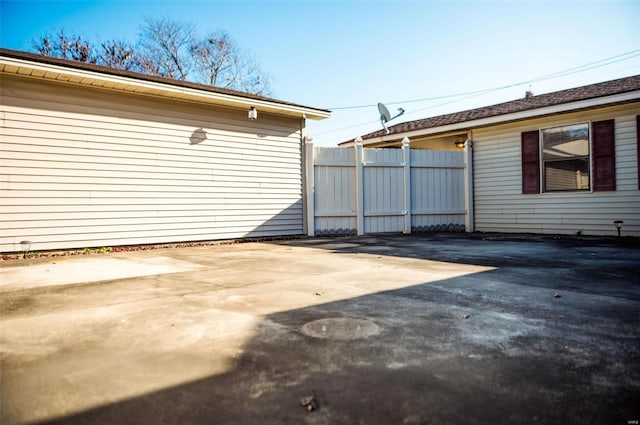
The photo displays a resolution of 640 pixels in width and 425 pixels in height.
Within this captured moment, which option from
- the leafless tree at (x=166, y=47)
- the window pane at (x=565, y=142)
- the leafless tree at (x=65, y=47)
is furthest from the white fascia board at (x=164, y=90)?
the leafless tree at (x=166, y=47)

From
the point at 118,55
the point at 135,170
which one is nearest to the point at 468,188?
the point at 135,170

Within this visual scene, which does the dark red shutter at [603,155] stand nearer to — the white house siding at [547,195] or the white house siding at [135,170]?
the white house siding at [547,195]

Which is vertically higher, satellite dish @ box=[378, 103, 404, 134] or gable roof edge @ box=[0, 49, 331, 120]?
satellite dish @ box=[378, 103, 404, 134]

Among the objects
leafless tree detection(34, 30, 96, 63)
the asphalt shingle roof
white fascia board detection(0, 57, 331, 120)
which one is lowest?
white fascia board detection(0, 57, 331, 120)

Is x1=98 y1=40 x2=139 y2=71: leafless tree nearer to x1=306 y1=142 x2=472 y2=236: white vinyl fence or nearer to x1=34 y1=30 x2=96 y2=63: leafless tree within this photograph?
x1=34 y1=30 x2=96 y2=63: leafless tree

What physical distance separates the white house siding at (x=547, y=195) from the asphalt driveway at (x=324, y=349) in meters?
5.48

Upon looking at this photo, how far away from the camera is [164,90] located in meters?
6.94

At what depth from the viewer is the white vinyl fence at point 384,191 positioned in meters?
9.16

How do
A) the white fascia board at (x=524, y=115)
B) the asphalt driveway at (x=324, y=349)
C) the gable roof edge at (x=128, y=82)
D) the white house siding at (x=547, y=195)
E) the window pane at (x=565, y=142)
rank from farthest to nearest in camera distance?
the window pane at (x=565, y=142) < the white house siding at (x=547, y=195) < the white fascia board at (x=524, y=115) < the gable roof edge at (x=128, y=82) < the asphalt driveway at (x=324, y=349)

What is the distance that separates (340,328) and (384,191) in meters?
7.64

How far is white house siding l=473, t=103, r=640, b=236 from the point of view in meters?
7.95

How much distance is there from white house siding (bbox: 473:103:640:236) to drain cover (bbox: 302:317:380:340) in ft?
27.6

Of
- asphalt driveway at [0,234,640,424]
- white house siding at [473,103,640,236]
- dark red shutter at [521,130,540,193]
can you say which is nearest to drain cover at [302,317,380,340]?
asphalt driveway at [0,234,640,424]

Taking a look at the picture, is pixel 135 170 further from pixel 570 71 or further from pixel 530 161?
pixel 570 71
